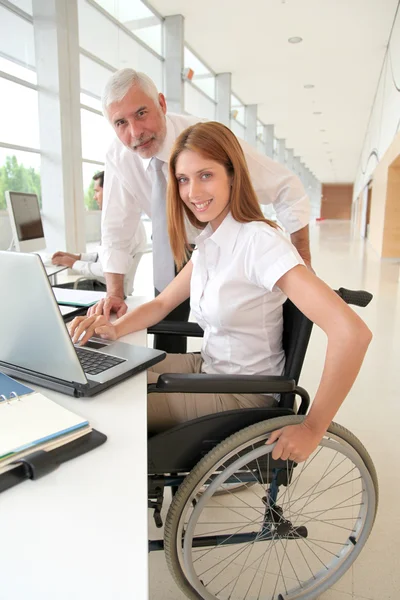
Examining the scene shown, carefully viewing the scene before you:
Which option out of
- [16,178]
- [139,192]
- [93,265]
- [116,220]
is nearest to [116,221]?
[116,220]

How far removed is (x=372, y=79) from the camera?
1016 cm

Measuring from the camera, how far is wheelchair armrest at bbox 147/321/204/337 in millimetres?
1318

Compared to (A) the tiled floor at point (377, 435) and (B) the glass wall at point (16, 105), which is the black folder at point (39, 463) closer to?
(A) the tiled floor at point (377, 435)

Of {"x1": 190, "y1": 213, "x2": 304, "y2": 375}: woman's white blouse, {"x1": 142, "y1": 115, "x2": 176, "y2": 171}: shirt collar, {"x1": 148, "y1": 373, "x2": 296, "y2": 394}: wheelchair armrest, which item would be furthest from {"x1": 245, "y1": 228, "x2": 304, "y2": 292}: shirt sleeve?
{"x1": 142, "y1": 115, "x2": 176, "y2": 171}: shirt collar

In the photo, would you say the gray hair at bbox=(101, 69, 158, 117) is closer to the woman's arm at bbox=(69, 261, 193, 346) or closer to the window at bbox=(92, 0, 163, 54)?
the woman's arm at bbox=(69, 261, 193, 346)

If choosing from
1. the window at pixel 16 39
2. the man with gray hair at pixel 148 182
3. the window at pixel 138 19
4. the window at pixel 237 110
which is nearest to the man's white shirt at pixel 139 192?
the man with gray hair at pixel 148 182

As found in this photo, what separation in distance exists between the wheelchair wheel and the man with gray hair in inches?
28.3

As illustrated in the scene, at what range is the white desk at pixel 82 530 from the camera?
42 cm

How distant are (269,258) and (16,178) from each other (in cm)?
494

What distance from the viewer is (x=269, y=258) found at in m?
0.97

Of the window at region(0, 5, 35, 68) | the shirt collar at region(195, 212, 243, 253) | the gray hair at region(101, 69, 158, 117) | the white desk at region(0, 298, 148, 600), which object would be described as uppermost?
the window at region(0, 5, 35, 68)

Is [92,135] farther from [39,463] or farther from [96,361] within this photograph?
[39,463]

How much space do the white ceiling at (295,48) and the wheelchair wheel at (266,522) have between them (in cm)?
690

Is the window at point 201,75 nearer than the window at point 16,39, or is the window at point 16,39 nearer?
the window at point 16,39
